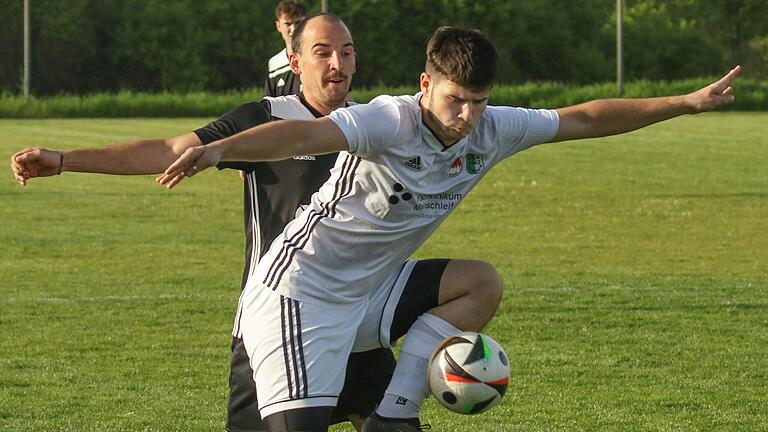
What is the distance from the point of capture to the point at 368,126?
520 centimetres

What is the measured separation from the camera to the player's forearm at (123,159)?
5051 millimetres

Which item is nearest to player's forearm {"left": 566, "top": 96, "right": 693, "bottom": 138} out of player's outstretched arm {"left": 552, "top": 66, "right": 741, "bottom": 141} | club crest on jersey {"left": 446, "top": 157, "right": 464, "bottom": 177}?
player's outstretched arm {"left": 552, "top": 66, "right": 741, "bottom": 141}

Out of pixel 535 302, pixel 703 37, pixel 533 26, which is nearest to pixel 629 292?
pixel 535 302

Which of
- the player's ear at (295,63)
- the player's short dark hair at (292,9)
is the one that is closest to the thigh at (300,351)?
the player's ear at (295,63)

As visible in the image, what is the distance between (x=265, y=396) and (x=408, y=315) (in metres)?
0.71

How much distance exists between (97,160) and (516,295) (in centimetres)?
697

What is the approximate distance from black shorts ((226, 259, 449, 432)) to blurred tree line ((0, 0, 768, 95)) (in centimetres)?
3075

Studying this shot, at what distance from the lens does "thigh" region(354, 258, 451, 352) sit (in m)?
5.82

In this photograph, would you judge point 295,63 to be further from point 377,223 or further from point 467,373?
point 467,373

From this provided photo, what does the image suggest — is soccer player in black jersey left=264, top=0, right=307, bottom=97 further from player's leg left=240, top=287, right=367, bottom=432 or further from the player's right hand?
the player's right hand

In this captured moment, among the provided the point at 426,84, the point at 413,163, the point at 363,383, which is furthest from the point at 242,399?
the point at 426,84

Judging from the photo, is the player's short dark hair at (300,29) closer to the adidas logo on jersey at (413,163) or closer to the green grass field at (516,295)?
the adidas logo on jersey at (413,163)

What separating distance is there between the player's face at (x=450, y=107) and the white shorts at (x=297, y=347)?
81 cm

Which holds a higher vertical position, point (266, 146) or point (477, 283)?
point (266, 146)
